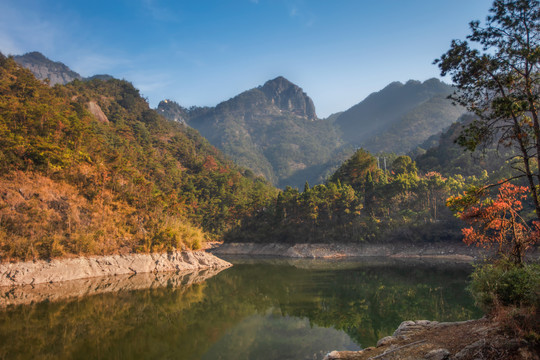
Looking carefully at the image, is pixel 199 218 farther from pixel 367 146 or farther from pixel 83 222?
pixel 367 146

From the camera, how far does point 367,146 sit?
550 ft

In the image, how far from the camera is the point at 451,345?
7.34 m

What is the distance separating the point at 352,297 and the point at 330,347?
9535 mm

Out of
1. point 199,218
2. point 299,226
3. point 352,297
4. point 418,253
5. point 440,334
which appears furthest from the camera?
point 199,218

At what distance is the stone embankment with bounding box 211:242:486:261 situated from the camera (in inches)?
1644

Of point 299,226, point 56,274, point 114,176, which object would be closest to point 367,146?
point 299,226

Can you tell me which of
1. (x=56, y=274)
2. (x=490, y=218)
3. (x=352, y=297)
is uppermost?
(x=490, y=218)

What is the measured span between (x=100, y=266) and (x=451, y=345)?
31.3 m

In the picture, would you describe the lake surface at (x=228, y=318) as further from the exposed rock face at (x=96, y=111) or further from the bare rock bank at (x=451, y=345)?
the exposed rock face at (x=96, y=111)

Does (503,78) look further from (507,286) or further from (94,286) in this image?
(94,286)

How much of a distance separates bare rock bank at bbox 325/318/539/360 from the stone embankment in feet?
116

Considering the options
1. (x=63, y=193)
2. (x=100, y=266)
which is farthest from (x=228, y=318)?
(x=63, y=193)

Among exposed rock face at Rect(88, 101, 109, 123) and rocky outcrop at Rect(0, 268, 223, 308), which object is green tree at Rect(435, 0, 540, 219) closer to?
rocky outcrop at Rect(0, 268, 223, 308)

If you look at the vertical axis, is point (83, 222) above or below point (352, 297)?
above
